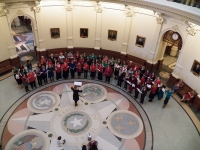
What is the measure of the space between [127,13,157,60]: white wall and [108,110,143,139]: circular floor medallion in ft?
16.8

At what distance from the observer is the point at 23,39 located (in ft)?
55.1

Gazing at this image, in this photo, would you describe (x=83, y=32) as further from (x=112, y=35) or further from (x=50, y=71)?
(x=50, y=71)

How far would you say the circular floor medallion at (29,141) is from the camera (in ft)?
26.0

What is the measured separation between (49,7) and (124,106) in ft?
26.8

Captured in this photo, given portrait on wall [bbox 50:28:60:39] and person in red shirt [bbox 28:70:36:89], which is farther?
portrait on wall [bbox 50:28:60:39]

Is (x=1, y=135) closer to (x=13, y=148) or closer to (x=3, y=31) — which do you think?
(x=13, y=148)

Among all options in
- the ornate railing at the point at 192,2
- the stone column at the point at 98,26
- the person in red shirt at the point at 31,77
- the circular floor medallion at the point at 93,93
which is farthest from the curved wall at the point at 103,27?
the circular floor medallion at the point at 93,93

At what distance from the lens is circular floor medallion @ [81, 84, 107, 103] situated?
35.1ft

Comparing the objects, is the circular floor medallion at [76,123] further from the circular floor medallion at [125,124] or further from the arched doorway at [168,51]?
the arched doorway at [168,51]

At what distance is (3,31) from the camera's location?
11195mm

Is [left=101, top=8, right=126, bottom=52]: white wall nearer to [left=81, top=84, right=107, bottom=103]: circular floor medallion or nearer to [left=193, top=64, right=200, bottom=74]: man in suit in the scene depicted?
[left=81, top=84, right=107, bottom=103]: circular floor medallion

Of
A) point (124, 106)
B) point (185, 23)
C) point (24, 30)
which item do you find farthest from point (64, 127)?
point (24, 30)

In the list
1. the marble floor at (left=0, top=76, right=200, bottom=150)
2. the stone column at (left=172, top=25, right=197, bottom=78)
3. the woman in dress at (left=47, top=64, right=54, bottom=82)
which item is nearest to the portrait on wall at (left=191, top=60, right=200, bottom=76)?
the stone column at (left=172, top=25, right=197, bottom=78)

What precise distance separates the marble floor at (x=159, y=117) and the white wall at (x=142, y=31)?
3.43 meters
